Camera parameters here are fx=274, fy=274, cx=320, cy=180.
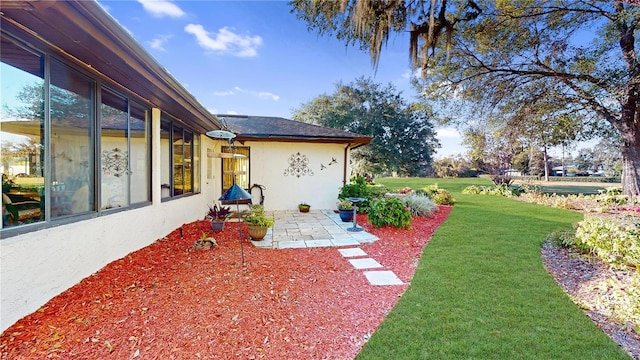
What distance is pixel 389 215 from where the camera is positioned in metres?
6.56

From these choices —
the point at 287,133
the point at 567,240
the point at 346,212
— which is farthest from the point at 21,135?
the point at 567,240

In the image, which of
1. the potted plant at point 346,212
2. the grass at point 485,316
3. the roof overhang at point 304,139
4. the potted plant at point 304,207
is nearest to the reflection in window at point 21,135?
the grass at point 485,316

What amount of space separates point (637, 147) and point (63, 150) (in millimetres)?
14660

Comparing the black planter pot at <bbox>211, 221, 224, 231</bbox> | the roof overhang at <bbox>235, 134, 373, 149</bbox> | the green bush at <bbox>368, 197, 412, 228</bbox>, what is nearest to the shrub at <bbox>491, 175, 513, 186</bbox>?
the roof overhang at <bbox>235, 134, 373, 149</bbox>

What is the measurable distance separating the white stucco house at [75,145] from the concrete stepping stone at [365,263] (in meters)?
3.32

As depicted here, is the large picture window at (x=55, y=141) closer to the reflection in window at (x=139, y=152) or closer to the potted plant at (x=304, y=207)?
the reflection in window at (x=139, y=152)

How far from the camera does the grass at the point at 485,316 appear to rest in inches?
87.2

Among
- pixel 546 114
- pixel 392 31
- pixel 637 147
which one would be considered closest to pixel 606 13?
pixel 546 114

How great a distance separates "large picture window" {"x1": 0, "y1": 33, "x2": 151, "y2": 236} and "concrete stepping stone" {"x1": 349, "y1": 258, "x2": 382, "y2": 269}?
3493mm

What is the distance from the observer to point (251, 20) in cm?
870

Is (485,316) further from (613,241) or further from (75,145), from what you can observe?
(75,145)

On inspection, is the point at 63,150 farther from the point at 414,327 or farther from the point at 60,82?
the point at 414,327

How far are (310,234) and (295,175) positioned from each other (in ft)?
11.4

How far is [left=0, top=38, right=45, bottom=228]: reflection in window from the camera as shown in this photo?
235cm
